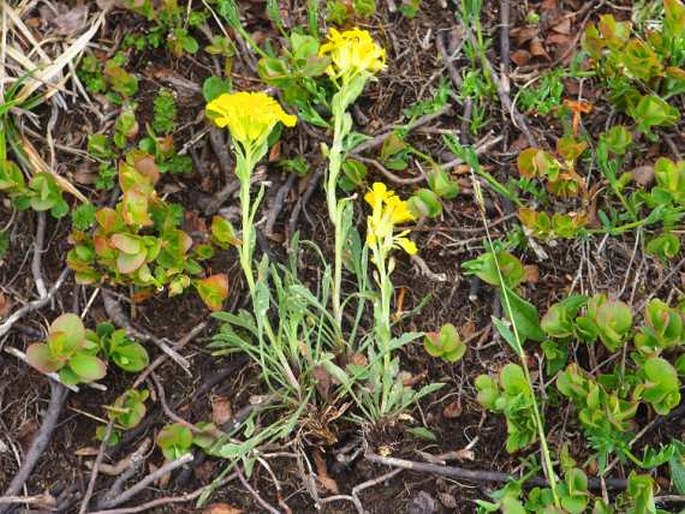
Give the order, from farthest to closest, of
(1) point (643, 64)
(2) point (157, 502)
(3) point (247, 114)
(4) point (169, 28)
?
(4) point (169, 28) → (1) point (643, 64) → (2) point (157, 502) → (3) point (247, 114)

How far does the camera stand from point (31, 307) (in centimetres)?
215

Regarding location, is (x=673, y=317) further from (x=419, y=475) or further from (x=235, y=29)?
(x=235, y=29)

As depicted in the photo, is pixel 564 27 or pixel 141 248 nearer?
pixel 141 248

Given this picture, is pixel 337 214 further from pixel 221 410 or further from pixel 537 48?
pixel 537 48

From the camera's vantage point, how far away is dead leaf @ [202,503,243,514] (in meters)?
2.00

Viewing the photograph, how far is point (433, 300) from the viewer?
7.20 ft

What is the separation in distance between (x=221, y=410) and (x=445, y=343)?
520 mm

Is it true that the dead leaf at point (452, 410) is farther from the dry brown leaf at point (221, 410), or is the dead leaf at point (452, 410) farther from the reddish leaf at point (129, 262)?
the reddish leaf at point (129, 262)

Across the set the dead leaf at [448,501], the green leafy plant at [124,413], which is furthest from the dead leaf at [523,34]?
the green leafy plant at [124,413]

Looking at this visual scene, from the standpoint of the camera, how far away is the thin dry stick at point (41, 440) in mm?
2032

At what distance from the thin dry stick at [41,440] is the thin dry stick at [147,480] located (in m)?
0.19

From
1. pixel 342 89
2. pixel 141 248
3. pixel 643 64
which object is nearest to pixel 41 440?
pixel 141 248

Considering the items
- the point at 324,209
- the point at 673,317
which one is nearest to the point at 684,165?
the point at 673,317

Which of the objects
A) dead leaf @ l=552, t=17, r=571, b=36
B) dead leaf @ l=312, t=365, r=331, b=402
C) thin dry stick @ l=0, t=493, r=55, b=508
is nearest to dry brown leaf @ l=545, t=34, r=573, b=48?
dead leaf @ l=552, t=17, r=571, b=36
